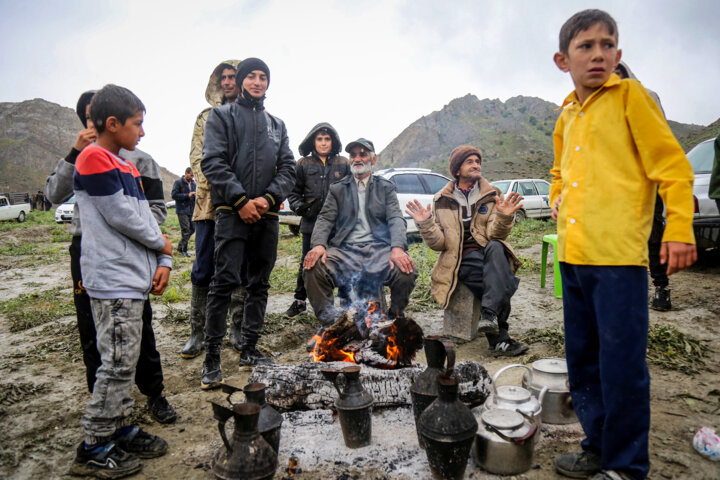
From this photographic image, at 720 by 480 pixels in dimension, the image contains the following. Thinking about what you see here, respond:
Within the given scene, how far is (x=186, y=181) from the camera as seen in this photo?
35.7 ft

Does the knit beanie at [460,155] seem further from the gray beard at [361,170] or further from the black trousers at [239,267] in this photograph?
the black trousers at [239,267]

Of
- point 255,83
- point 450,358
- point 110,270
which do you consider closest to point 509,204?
point 450,358

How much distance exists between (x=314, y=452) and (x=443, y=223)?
7.86 feet

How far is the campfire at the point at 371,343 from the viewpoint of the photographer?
2938 mm

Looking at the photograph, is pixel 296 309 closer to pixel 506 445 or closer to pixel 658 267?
pixel 506 445

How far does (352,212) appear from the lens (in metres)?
4.27

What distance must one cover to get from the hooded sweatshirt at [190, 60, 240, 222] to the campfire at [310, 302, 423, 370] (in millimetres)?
1553

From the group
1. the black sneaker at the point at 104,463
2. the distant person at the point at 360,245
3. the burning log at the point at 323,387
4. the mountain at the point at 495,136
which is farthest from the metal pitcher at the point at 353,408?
the mountain at the point at 495,136

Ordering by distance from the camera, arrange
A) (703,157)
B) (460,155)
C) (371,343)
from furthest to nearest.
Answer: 1. (703,157)
2. (460,155)
3. (371,343)

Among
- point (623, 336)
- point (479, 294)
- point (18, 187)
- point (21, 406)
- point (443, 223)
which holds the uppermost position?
point (18, 187)

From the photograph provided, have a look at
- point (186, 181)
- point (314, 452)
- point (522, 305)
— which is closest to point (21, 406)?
point (314, 452)

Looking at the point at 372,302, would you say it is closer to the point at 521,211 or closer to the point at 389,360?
the point at 389,360

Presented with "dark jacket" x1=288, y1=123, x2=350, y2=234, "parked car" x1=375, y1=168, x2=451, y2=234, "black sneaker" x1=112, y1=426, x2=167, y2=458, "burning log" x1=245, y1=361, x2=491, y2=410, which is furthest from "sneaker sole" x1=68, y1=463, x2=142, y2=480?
"parked car" x1=375, y1=168, x2=451, y2=234

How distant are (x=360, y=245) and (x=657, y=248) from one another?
297 cm
